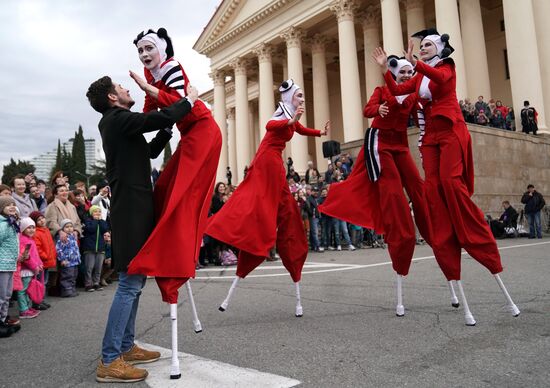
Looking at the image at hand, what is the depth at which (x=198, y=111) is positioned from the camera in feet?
11.6

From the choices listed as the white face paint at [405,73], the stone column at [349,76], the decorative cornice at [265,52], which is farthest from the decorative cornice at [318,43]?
the white face paint at [405,73]

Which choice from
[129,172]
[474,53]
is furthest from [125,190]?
Result: [474,53]

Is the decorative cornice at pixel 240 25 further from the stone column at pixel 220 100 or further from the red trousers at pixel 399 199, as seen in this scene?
the red trousers at pixel 399 199

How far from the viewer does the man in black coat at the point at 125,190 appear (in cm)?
312

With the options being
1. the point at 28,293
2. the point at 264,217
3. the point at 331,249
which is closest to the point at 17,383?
the point at 264,217

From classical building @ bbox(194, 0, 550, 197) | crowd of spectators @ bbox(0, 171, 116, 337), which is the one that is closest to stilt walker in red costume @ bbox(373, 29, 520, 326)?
crowd of spectators @ bbox(0, 171, 116, 337)

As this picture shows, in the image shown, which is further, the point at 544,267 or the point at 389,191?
the point at 544,267

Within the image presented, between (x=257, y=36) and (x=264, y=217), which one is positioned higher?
(x=257, y=36)

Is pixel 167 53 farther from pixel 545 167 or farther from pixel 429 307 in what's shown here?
pixel 545 167

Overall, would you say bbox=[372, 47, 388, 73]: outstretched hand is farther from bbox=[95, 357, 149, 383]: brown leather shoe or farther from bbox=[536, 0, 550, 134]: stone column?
bbox=[536, 0, 550, 134]: stone column

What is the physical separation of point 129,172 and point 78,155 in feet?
275

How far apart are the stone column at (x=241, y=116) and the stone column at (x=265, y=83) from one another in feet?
8.18

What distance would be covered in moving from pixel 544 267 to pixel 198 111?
627 cm

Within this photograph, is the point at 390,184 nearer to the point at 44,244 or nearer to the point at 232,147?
the point at 44,244
